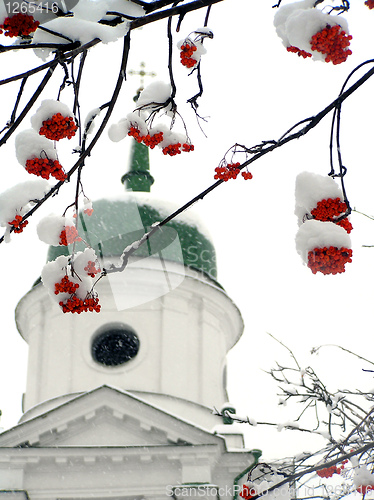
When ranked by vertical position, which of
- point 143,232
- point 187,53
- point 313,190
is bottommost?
point 313,190

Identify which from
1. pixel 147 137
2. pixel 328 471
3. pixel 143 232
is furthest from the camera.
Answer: pixel 143 232

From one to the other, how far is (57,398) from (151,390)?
2.12m

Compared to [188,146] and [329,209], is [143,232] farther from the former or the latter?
[329,209]

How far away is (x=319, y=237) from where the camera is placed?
2.53 metres

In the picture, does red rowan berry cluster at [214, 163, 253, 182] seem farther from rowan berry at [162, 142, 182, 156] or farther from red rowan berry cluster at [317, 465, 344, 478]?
red rowan berry cluster at [317, 465, 344, 478]

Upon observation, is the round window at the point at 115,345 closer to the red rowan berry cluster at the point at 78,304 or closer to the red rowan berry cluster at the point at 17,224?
the red rowan berry cluster at the point at 78,304

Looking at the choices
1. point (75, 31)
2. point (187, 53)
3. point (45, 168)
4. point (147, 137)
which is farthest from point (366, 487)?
point (75, 31)

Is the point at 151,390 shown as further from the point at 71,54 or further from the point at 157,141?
the point at 71,54

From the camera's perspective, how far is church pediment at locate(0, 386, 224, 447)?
525 inches

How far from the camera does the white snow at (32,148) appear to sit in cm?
296

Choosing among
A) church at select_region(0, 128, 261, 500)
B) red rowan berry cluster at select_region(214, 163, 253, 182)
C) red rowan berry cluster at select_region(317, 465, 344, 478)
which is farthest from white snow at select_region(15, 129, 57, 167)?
church at select_region(0, 128, 261, 500)

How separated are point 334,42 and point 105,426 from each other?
12284mm

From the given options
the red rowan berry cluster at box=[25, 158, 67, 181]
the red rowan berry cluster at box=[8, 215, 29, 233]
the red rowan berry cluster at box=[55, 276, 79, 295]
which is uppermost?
the red rowan berry cluster at box=[25, 158, 67, 181]

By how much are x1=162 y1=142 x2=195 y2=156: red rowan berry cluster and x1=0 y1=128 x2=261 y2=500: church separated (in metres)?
9.82
